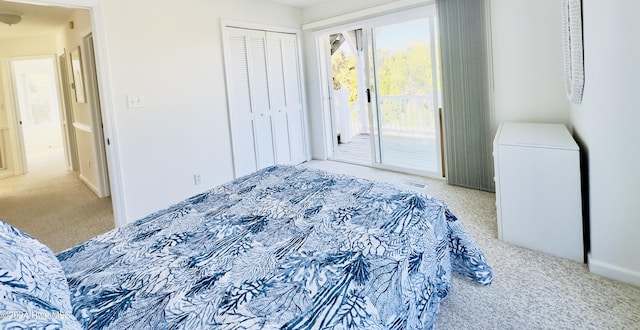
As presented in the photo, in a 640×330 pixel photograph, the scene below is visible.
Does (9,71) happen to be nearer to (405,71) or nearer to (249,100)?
(249,100)

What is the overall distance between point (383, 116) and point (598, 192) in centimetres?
298

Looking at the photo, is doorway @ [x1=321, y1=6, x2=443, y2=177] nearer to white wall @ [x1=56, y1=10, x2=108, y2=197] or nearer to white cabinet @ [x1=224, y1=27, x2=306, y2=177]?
white cabinet @ [x1=224, y1=27, x2=306, y2=177]

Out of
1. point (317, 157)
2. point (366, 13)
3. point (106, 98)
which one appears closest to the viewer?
point (106, 98)

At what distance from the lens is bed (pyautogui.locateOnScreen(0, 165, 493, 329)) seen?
1010 mm

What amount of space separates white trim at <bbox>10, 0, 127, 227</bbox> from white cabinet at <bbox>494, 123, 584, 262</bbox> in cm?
317

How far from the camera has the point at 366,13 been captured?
14.5ft

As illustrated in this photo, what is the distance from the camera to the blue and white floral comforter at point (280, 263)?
1051 mm

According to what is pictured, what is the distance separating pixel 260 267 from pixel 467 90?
3.14 metres

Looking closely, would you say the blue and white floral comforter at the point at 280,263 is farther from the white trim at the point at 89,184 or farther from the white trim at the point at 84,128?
the white trim at the point at 84,128

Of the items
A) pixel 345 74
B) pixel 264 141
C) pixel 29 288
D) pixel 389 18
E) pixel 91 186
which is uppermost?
pixel 389 18

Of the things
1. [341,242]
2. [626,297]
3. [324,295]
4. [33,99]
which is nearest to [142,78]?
[341,242]

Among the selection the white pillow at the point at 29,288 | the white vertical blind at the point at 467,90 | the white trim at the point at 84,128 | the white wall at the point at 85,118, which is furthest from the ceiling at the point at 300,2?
the white pillow at the point at 29,288

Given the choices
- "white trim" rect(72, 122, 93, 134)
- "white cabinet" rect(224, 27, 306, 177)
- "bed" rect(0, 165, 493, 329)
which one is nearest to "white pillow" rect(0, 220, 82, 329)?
"bed" rect(0, 165, 493, 329)

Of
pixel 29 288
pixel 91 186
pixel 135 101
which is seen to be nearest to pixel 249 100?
pixel 135 101
